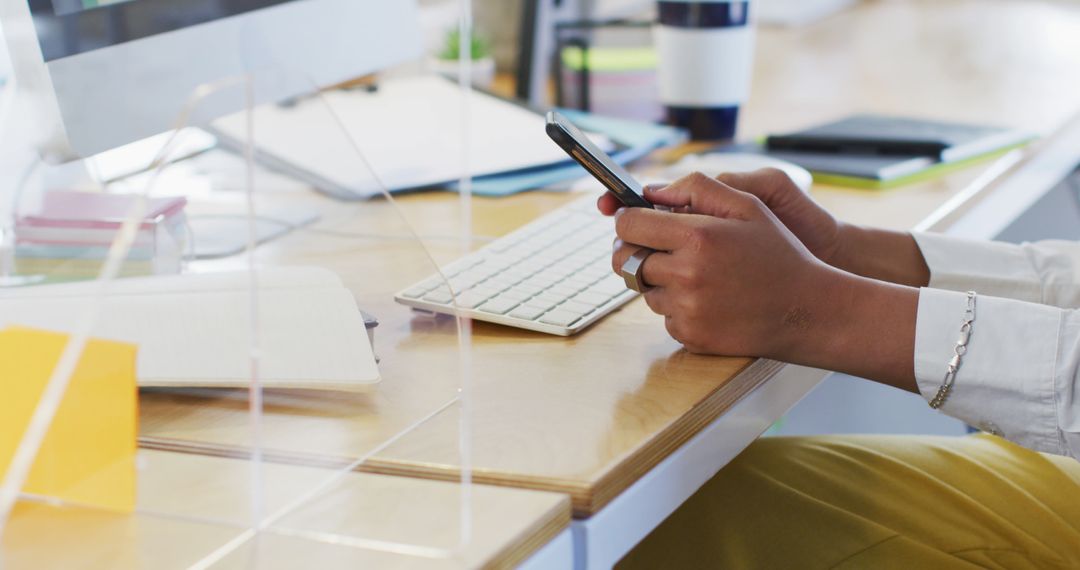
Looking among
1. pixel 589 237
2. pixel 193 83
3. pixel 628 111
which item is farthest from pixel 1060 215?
pixel 193 83

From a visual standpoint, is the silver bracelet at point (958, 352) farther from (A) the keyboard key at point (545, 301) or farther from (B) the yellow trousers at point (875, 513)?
(A) the keyboard key at point (545, 301)

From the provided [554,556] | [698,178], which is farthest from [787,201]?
[554,556]

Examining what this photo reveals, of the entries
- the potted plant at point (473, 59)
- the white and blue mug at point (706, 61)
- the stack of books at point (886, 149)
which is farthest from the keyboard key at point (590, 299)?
the potted plant at point (473, 59)

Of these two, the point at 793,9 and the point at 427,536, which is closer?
the point at 427,536

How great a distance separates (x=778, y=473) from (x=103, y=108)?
1.82 feet

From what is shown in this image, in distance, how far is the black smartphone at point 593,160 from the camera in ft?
2.24

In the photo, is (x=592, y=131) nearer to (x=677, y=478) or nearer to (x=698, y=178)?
(x=698, y=178)

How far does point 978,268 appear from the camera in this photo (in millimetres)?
905

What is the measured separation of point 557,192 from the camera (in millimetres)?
1084

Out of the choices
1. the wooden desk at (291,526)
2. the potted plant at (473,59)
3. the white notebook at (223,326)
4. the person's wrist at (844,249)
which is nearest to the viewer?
the wooden desk at (291,526)

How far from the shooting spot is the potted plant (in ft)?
5.08

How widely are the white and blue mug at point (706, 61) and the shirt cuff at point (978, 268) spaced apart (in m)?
0.50

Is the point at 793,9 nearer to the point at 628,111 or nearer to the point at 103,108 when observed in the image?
the point at 628,111

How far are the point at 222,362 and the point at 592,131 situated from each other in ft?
2.32
